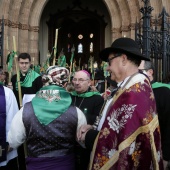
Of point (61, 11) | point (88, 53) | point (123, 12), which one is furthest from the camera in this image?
point (88, 53)

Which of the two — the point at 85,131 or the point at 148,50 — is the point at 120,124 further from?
the point at 148,50

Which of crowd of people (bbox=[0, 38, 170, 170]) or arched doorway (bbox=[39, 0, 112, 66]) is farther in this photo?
arched doorway (bbox=[39, 0, 112, 66])

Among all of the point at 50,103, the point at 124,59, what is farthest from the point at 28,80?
the point at 124,59

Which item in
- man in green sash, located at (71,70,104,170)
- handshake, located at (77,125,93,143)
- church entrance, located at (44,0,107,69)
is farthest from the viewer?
church entrance, located at (44,0,107,69)

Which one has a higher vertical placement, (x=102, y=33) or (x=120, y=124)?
(x=102, y=33)

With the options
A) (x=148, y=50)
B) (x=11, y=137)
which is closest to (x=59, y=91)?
(x=11, y=137)

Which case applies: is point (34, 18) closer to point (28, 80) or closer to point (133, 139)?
point (28, 80)

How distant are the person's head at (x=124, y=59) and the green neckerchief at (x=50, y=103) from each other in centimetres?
52

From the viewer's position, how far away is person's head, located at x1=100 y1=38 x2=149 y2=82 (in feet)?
7.50

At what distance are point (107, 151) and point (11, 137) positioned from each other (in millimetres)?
977

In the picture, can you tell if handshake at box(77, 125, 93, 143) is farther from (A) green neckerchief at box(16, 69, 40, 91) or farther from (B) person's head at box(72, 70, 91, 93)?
(A) green neckerchief at box(16, 69, 40, 91)

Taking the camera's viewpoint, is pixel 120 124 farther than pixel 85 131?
No

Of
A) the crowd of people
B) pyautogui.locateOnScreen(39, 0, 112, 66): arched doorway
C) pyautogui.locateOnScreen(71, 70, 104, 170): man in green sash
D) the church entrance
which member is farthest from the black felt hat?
the church entrance

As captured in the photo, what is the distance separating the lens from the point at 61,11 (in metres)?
18.0
